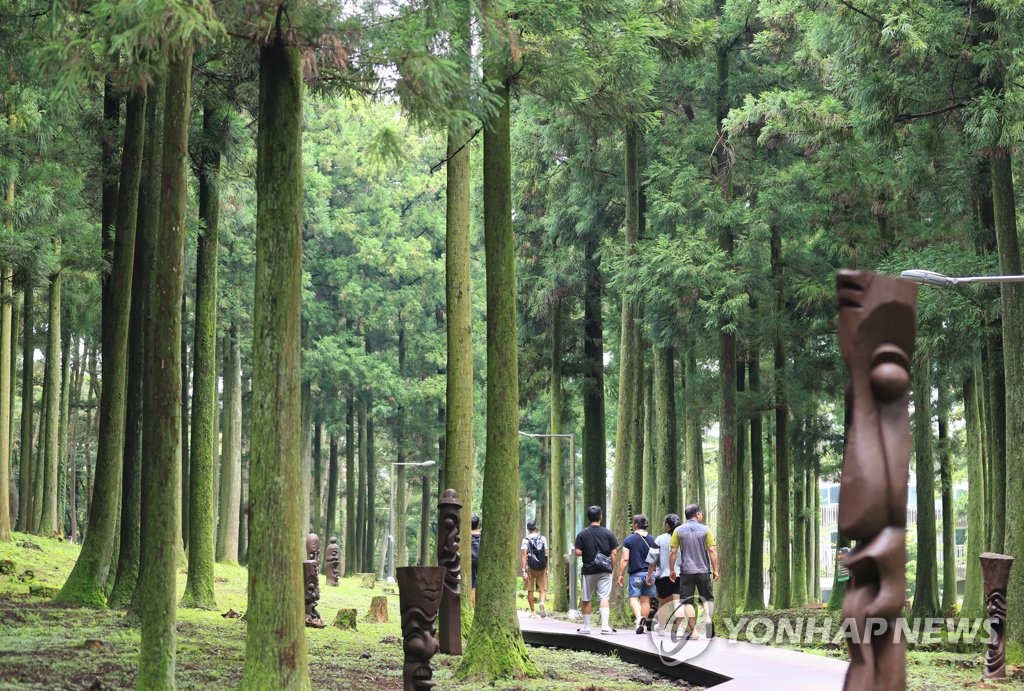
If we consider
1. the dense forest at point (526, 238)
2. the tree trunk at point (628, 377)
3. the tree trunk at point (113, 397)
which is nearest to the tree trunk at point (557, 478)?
the dense forest at point (526, 238)

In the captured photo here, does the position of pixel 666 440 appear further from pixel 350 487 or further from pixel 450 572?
pixel 350 487

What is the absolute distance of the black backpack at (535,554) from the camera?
2153 centimetres

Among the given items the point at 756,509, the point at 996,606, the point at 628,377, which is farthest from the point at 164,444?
the point at 756,509

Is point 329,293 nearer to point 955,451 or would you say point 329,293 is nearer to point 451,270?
point 955,451

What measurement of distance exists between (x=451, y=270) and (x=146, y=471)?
4.97 m

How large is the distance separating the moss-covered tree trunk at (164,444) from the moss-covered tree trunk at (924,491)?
1677 cm

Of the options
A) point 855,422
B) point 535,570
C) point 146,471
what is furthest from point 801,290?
point 855,422

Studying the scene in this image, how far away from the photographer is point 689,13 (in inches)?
830

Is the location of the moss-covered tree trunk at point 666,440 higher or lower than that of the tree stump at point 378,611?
higher

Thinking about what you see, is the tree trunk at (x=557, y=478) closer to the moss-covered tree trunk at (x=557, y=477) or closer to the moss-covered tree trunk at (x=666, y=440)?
the moss-covered tree trunk at (x=557, y=477)

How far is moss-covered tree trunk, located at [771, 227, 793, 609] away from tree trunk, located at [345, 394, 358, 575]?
19.3 meters

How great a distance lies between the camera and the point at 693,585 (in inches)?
635

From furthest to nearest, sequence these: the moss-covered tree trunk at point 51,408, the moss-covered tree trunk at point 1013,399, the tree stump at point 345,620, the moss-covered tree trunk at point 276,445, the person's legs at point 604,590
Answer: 1. the moss-covered tree trunk at point 51,408
2. the tree stump at point 345,620
3. the person's legs at point 604,590
4. the moss-covered tree trunk at point 1013,399
5. the moss-covered tree trunk at point 276,445

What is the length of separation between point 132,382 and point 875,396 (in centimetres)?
1328
